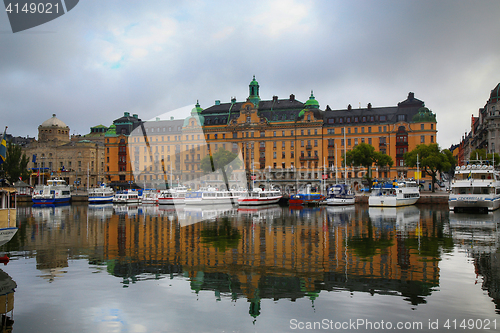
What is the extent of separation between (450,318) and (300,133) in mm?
122279

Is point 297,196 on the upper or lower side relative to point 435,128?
lower

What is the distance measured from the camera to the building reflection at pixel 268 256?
21344 mm

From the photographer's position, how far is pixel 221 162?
405ft

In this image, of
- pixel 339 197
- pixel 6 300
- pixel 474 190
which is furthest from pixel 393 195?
pixel 6 300

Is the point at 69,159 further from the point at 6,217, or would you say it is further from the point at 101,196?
the point at 6,217

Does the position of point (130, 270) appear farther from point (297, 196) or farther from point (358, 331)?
point (297, 196)

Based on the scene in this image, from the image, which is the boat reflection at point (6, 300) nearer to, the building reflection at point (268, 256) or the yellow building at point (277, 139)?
the building reflection at point (268, 256)

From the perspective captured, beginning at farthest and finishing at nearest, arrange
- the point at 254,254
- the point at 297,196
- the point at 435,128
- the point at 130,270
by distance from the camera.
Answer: the point at 435,128 → the point at 297,196 → the point at 254,254 → the point at 130,270

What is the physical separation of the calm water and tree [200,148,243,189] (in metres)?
84.3

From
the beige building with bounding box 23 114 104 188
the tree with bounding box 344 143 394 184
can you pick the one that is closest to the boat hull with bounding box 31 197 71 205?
the beige building with bounding box 23 114 104 188

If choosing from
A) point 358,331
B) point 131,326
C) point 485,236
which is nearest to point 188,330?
point 131,326

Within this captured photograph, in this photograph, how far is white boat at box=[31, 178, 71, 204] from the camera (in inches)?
4205

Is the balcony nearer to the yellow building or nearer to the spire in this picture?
the yellow building

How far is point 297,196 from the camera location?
9350 centimetres
